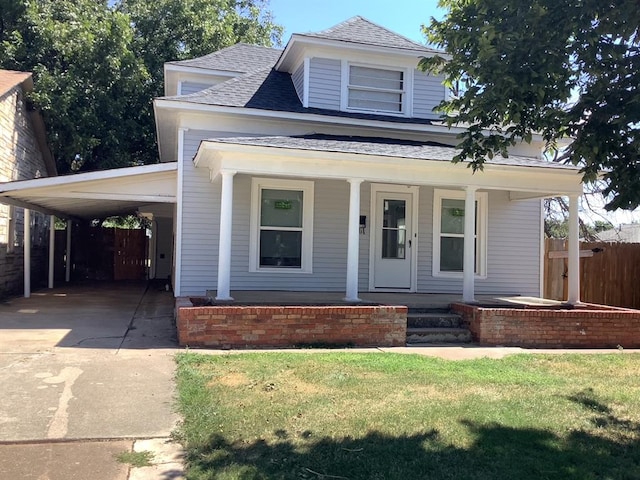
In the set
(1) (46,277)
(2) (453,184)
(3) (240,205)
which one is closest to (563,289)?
(2) (453,184)

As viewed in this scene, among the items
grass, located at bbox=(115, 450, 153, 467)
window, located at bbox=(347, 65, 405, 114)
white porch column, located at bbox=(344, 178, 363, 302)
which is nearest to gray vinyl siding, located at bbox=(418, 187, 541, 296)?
window, located at bbox=(347, 65, 405, 114)

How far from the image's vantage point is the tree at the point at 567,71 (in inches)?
200

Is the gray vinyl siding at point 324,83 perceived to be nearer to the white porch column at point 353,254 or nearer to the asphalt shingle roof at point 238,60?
the asphalt shingle roof at point 238,60

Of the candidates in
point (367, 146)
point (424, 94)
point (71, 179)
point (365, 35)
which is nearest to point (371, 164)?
point (367, 146)

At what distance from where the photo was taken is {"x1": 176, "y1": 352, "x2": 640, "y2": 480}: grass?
400cm

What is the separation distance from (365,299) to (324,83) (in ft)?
16.2

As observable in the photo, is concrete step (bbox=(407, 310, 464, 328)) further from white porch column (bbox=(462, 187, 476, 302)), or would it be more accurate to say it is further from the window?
the window

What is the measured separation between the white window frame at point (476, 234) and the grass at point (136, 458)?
9.21 m

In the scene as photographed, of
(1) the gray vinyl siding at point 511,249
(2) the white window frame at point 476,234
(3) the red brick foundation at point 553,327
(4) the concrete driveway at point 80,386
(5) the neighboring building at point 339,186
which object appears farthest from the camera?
(1) the gray vinyl siding at point 511,249

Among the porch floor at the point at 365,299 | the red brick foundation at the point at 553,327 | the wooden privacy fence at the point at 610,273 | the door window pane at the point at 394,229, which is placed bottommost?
the red brick foundation at the point at 553,327

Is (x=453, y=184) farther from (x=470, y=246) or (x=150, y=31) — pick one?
(x=150, y=31)

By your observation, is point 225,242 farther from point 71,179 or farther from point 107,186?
point 71,179

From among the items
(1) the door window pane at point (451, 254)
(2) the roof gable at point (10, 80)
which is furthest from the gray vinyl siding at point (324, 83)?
(2) the roof gable at point (10, 80)

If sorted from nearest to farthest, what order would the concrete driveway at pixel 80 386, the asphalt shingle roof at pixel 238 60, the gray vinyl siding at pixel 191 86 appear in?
the concrete driveway at pixel 80 386 → the gray vinyl siding at pixel 191 86 → the asphalt shingle roof at pixel 238 60
